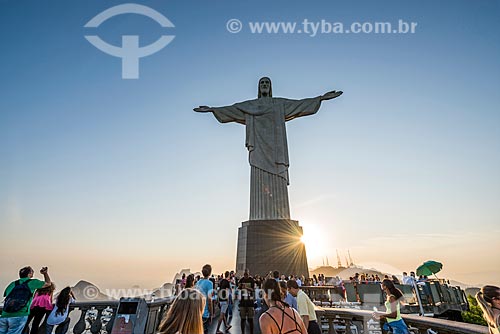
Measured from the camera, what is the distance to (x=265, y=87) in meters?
18.8

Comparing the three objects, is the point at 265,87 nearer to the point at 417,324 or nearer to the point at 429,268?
the point at 429,268

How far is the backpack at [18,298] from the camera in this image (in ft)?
14.5

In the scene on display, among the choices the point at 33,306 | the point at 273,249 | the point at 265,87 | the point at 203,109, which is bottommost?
the point at 33,306

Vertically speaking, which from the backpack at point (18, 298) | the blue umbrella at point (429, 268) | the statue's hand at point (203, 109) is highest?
the statue's hand at point (203, 109)

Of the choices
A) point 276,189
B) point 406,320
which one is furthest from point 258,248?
point 406,320

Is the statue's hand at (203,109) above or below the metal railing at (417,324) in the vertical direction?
above

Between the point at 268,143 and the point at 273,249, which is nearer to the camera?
the point at 273,249

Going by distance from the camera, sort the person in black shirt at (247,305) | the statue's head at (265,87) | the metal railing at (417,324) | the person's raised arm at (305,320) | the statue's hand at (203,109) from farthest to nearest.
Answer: the statue's head at (265,87)
the statue's hand at (203,109)
the person in black shirt at (247,305)
the person's raised arm at (305,320)
the metal railing at (417,324)

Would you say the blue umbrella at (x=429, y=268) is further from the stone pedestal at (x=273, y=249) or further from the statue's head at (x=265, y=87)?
the statue's head at (x=265, y=87)

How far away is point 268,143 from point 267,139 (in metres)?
0.26

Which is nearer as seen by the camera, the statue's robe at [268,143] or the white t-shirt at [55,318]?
the white t-shirt at [55,318]

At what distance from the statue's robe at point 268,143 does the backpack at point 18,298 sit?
472 inches

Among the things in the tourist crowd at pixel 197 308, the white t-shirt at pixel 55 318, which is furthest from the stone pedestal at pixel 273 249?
the white t-shirt at pixel 55 318

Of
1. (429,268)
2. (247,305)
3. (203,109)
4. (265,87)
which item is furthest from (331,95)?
(247,305)
